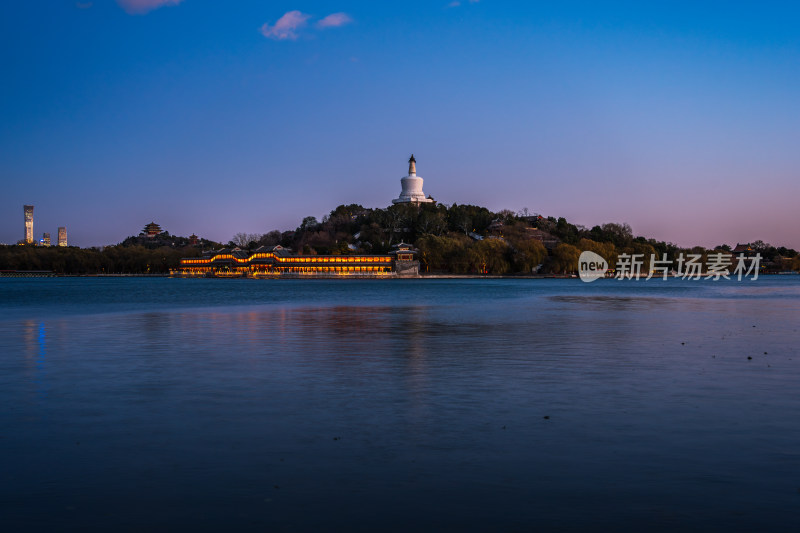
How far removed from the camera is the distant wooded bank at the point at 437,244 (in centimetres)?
12406

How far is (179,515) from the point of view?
223 inches

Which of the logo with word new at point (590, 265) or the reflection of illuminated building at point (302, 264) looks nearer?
the logo with word new at point (590, 265)

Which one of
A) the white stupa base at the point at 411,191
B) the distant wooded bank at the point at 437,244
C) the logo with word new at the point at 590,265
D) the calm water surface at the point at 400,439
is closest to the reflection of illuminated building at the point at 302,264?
the distant wooded bank at the point at 437,244

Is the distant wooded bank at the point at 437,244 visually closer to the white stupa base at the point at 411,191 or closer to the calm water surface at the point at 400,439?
the white stupa base at the point at 411,191

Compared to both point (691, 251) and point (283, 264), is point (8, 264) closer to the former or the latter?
point (283, 264)

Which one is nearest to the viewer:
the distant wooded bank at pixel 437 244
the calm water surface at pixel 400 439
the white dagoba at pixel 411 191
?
the calm water surface at pixel 400 439

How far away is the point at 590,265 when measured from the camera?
415ft

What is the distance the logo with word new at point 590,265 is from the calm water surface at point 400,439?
359 feet

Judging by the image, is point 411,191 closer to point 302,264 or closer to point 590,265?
point 302,264

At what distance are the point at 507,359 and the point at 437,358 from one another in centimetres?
168

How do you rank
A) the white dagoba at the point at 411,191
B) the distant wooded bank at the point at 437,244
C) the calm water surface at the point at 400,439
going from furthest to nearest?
the white dagoba at the point at 411,191
the distant wooded bank at the point at 437,244
the calm water surface at the point at 400,439

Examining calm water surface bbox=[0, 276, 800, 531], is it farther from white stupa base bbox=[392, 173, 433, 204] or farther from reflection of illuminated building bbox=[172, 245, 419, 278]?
white stupa base bbox=[392, 173, 433, 204]

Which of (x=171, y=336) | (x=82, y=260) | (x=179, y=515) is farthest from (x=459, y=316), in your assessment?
(x=82, y=260)

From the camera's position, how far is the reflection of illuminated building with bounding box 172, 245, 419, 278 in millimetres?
133125
